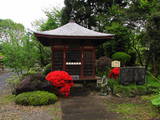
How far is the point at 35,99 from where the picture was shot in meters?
5.12

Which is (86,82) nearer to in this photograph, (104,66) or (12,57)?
(104,66)

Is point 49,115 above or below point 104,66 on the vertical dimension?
below

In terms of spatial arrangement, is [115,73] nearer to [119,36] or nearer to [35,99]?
[35,99]

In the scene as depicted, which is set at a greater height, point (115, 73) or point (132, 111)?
point (115, 73)

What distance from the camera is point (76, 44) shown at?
784cm

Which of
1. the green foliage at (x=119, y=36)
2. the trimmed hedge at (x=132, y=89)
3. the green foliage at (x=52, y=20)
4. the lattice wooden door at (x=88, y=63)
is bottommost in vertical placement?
the trimmed hedge at (x=132, y=89)

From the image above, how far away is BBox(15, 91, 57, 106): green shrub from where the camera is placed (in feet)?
16.7

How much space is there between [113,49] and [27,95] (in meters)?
9.66

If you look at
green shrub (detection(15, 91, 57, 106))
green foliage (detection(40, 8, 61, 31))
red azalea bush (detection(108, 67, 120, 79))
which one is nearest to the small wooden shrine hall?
red azalea bush (detection(108, 67, 120, 79))

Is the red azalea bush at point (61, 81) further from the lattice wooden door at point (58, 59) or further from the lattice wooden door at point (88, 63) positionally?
the lattice wooden door at point (88, 63)

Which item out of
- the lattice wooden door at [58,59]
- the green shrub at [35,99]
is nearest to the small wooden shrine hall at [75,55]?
the lattice wooden door at [58,59]

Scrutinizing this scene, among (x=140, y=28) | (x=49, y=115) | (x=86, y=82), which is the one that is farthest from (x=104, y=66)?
(x=49, y=115)

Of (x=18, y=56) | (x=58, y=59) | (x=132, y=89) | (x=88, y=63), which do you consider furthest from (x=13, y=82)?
(x=132, y=89)

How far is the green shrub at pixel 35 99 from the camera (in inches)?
200
